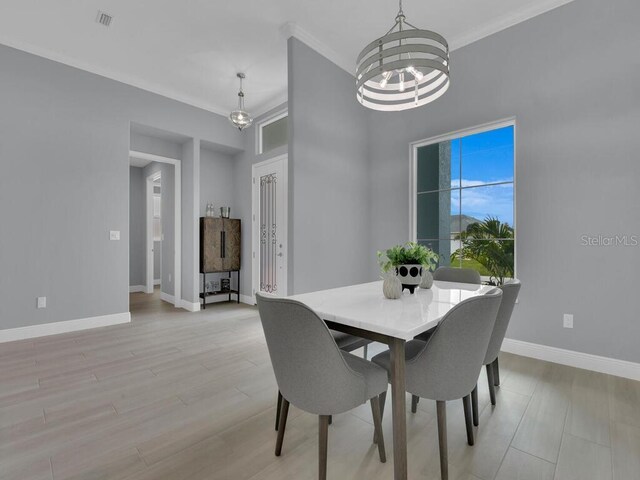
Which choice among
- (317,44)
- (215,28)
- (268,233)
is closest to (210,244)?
(268,233)

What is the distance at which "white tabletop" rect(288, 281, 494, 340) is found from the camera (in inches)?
49.9

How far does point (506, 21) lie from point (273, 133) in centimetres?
338

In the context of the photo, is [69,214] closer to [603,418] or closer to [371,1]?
[371,1]

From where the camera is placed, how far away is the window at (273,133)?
482 centimetres

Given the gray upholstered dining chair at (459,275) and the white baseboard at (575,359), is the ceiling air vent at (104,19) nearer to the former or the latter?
the gray upholstered dining chair at (459,275)

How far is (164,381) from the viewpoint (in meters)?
2.39

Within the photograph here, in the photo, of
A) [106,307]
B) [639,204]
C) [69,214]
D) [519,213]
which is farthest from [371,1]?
[106,307]

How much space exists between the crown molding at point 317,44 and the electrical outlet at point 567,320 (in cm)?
362

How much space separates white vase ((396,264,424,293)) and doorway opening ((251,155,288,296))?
9.43 feet

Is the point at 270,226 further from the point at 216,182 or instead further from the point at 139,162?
the point at 139,162

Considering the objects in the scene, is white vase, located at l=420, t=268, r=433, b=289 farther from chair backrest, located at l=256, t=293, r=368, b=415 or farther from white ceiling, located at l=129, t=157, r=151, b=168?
white ceiling, located at l=129, t=157, r=151, b=168

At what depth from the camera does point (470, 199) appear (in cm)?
338

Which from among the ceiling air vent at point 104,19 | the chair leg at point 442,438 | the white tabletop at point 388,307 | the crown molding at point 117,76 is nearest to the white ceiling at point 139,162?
the crown molding at point 117,76

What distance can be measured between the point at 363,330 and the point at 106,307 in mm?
3986
